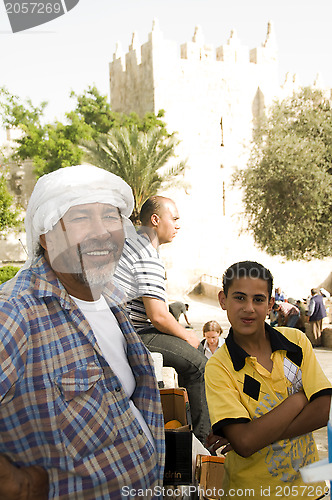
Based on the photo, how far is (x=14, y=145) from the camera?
26.0 metres

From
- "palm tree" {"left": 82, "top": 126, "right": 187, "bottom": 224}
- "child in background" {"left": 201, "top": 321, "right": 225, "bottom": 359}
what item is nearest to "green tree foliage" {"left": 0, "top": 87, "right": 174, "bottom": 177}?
"palm tree" {"left": 82, "top": 126, "right": 187, "bottom": 224}

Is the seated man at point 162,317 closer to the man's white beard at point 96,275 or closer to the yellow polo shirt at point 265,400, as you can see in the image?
the yellow polo shirt at point 265,400

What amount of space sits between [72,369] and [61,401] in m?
0.08

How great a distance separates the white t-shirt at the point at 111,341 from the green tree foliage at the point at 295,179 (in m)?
13.4

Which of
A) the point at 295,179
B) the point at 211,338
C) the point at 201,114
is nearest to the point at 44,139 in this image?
the point at 201,114

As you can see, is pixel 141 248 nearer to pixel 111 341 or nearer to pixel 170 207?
pixel 170 207

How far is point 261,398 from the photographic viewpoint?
1.67 meters

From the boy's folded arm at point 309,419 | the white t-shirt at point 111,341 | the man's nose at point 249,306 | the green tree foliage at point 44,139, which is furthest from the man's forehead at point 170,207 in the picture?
the green tree foliage at point 44,139

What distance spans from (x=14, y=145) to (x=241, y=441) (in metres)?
26.2

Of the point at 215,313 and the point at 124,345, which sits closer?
the point at 124,345

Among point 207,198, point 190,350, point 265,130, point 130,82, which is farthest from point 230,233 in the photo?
point 190,350

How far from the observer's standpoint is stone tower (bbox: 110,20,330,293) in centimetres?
2495

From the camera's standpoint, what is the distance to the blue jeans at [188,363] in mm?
2502

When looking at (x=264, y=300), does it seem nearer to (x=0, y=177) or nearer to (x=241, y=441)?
(x=241, y=441)
